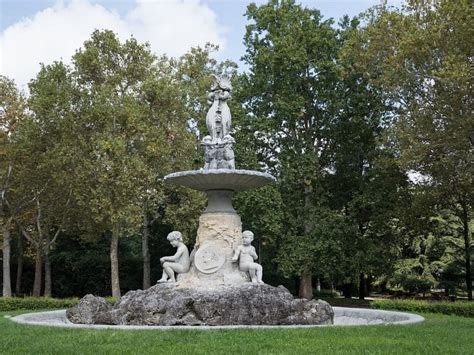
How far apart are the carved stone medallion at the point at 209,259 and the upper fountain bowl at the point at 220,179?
5.12ft

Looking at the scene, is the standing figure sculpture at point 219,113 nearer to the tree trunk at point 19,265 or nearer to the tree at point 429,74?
the tree at point 429,74

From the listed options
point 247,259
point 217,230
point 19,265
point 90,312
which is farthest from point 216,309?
point 19,265

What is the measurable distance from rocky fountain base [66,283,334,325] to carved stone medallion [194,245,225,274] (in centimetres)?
152

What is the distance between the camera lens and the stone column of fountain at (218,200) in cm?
1459

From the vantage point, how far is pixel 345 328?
10.9 metres

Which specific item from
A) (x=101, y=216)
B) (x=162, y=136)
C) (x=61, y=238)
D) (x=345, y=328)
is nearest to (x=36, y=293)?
(x=61, y=238)

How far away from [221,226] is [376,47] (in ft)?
31.7

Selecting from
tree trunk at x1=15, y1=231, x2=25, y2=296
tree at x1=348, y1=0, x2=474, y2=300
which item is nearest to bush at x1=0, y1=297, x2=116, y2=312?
tree at x1=348, y1=0, x2=474, y2=300

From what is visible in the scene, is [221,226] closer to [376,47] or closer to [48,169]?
[376,47]

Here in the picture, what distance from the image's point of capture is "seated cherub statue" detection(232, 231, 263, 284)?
47.6 ft

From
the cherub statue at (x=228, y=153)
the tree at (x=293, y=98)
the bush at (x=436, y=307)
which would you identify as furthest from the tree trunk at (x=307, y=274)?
the cherub statue at (x=228, y=153)

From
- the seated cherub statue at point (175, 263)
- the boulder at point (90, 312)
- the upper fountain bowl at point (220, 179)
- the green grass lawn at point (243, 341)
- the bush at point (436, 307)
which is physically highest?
the upper fountain bowl at point (220, 179)

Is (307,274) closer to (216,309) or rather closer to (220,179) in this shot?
(220,179)

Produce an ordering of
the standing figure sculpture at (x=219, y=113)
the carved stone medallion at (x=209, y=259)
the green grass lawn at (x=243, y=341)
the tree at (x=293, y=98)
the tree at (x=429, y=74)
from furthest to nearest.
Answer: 1. the tree at (x=293, y=98)
2. the tree at (x=429, y=74)
3. the standing figure sculpture at (x=219, y=113)
4. the carved stone medallion at (x=209, y=259)
5. the green grass lawn at (x=243, y=341)
